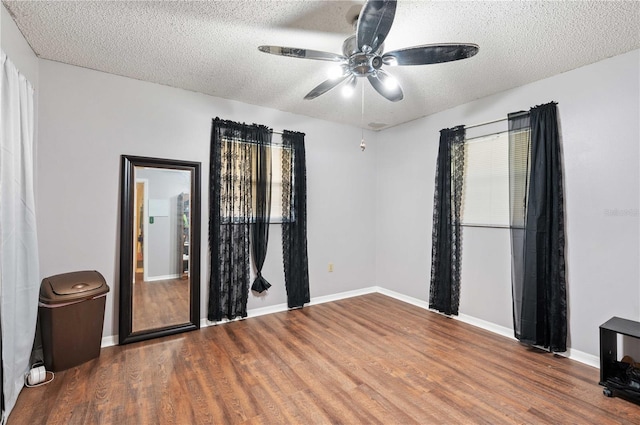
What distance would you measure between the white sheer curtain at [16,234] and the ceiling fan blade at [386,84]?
2.35m

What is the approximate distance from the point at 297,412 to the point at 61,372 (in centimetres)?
193

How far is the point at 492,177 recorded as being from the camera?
10.9 feet

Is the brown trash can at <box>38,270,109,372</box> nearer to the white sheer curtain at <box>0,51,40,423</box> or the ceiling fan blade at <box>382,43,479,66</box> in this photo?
the white sheer curtain at <box>0,51,40,423</box>

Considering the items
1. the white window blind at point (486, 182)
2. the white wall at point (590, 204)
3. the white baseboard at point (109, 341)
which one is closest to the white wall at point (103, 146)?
the white baseboard at point (109, 341)

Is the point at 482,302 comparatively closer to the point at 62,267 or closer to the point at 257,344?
the point at 257,344

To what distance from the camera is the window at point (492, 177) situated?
9.75 feet

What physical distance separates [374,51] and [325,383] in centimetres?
235

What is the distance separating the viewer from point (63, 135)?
2654 mm

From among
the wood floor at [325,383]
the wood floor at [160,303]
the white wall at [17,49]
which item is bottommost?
the wood floor at [325,383]

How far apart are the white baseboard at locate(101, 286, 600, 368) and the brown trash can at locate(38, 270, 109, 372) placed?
38 centimetres

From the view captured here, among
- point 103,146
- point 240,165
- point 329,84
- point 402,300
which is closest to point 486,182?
point 402,300

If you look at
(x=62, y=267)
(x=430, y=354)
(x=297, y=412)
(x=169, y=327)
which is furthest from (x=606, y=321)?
(x=62, y=267)

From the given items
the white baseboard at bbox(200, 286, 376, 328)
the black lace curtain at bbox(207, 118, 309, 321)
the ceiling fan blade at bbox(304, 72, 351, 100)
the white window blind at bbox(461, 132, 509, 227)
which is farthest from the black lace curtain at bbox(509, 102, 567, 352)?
the black lace curtain at bbox(207, 118, 309, 321)

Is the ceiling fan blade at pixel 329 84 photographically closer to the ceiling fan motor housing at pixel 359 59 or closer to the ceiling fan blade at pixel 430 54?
the ceiling fan motor housing at pixel 359 59
